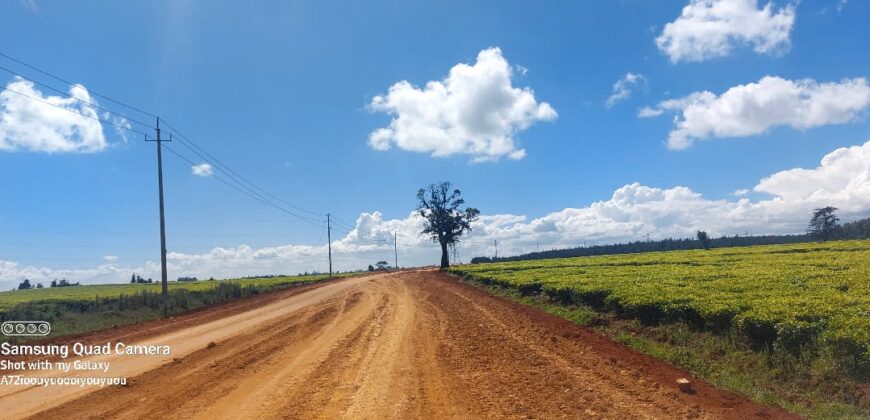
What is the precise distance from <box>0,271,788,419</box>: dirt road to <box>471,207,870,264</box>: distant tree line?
88.0 metres

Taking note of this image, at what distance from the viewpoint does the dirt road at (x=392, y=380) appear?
8117 millimetres

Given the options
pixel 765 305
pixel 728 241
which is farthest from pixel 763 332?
pixel 728 241

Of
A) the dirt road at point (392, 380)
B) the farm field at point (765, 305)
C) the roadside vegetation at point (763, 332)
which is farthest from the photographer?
the farm field at point (765, 305)

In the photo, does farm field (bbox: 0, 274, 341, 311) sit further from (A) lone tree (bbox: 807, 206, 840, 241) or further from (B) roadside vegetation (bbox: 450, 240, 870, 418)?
(A) lone tree (bbox: 807, 206, 840, 241)

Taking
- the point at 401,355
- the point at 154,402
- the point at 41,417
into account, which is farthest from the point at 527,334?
the point at 41,417

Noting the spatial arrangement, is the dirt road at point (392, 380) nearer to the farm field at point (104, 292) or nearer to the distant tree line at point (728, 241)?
the farm field at point (104, 292)

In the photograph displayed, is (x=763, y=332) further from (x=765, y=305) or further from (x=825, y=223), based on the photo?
(x=825, y=223)

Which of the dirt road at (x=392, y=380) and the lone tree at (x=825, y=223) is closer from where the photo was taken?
the dirt road at (x=392, y=380)

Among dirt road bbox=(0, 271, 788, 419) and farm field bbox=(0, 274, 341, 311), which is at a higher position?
farm field bbox=(0, 274, 341, 311)

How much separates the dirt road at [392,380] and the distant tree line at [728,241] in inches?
3466

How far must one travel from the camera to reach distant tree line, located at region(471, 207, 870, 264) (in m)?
96.0

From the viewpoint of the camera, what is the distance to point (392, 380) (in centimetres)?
995

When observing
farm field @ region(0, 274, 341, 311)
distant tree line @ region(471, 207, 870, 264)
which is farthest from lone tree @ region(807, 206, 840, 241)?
farm field @ region(0, 274, 341, 311)

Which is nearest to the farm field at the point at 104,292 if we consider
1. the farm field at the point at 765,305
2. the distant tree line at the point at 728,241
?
the farm field at the point at 765,305
